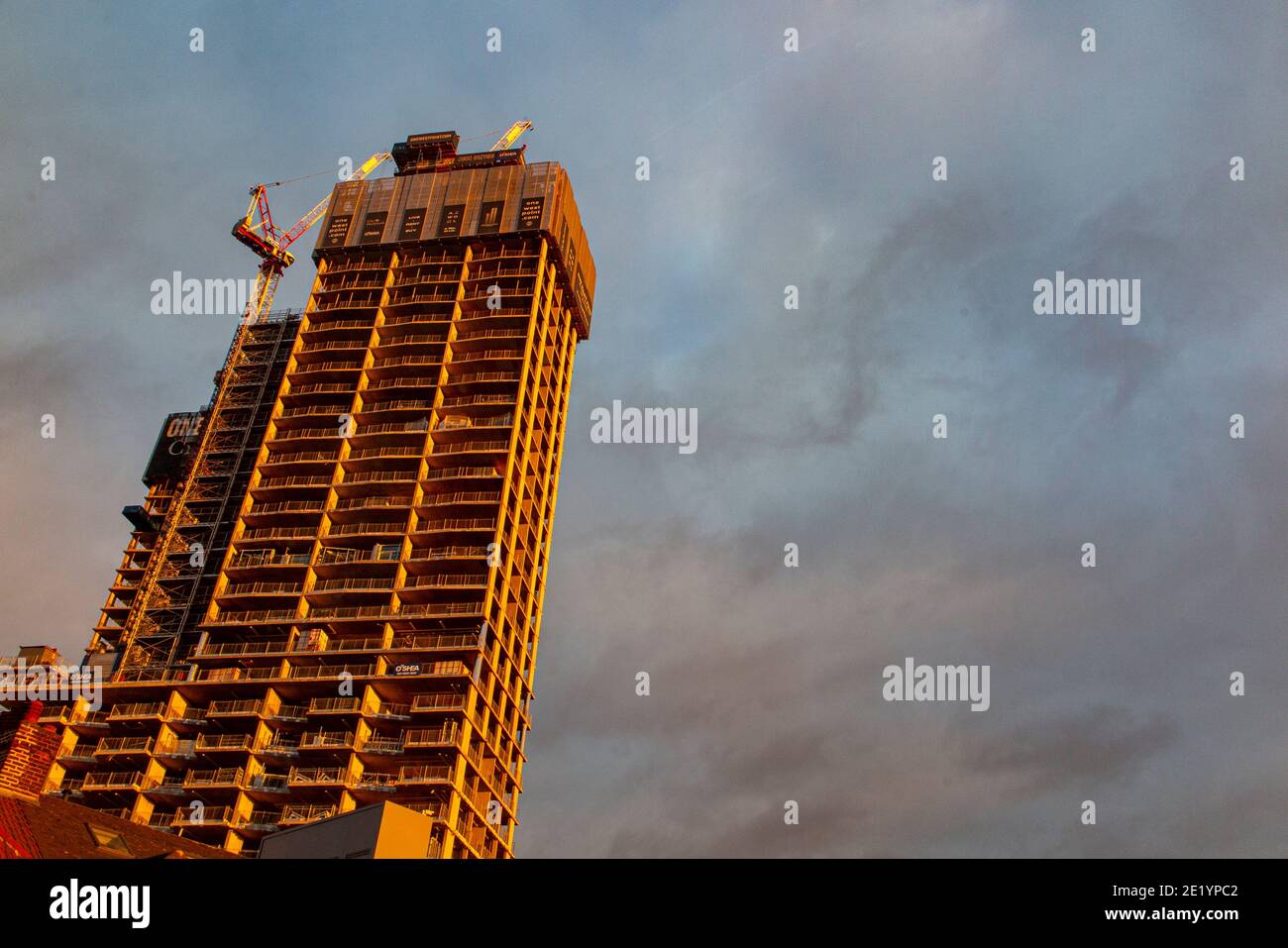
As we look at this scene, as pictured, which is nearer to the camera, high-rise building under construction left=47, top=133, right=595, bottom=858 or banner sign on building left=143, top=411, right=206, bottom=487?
high-rise building under construction left=47, top=133, right=595, bottom=858

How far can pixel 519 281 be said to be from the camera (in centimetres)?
11231

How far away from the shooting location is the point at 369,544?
96750mm

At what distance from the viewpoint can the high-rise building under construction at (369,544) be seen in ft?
275

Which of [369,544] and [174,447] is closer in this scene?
[369,544]

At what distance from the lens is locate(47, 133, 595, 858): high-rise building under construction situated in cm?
8375

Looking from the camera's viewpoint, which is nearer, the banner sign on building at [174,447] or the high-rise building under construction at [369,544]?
the high-rise building under construction at [369,544]

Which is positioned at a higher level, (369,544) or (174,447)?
(174,447)
